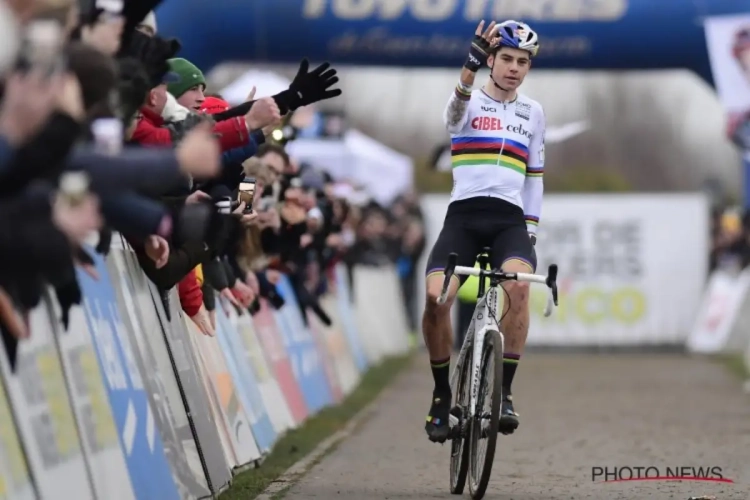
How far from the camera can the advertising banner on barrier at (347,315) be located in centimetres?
1944

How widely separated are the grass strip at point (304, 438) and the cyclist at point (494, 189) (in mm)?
1035

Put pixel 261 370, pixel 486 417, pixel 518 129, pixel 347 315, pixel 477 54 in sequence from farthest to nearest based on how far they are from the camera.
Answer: pixel 347 315 → pixel 261 370 → pixel 518 129 → pixel 477 54 → pixel 486 417

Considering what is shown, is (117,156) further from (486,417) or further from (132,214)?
(486,417)

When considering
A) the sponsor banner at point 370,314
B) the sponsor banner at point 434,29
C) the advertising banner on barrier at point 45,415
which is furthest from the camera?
the sponsor banner at point 370,314

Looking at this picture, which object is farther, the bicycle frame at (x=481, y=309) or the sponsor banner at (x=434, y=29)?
the sponsor banner at (x=434, y=29)

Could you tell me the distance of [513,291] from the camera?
908cm

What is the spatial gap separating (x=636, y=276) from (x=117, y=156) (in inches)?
916

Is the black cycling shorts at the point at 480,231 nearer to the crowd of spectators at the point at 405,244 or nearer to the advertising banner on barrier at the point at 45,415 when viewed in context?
the advertising banner on barrier at the point at 45,415

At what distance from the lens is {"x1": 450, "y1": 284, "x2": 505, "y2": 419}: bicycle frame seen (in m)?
8.80

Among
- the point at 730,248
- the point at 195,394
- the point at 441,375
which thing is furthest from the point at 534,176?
the point at 730,248

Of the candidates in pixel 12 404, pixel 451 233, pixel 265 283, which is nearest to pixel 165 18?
pixel 265 283

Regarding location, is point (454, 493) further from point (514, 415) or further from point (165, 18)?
point (165, 18)

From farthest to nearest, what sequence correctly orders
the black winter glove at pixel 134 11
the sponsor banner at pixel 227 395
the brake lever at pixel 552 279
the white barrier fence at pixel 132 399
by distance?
the sponsor banner at pixel 227 395, the brake lever at pixel 552 279, the black winter glove at pixel 134 11, the white barrier fence at pixel 132 399

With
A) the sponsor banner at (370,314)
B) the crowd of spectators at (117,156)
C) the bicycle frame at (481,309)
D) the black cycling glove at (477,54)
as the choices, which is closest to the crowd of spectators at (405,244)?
the sponsor banner at (370,314)
